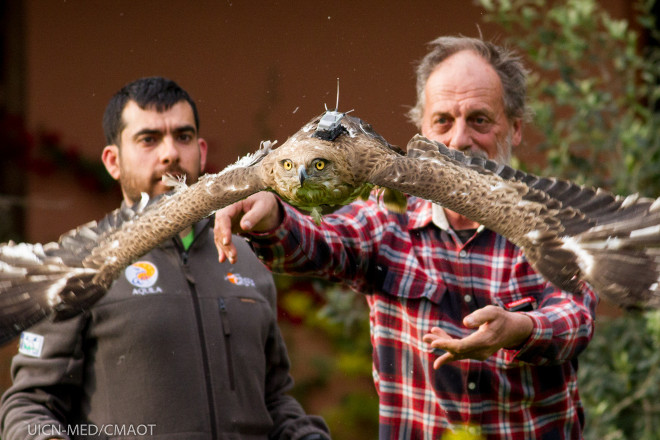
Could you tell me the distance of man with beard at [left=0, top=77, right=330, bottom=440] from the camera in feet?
13.1

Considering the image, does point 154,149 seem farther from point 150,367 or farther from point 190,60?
point 190,60

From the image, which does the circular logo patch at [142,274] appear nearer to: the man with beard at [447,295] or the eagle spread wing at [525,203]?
the man with beard at [447,295]

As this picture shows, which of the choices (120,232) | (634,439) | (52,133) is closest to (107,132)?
(120,232)

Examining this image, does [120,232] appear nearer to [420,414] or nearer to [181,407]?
[181,407]

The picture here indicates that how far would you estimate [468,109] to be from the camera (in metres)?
4.45

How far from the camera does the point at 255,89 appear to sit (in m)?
7.78

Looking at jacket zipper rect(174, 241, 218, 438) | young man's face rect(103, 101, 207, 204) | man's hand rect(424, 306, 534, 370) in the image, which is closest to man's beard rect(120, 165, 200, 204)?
young man's face rect(103, 101, 207, 204)

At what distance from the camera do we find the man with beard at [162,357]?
3994mm

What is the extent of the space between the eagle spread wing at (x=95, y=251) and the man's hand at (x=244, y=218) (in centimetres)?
7

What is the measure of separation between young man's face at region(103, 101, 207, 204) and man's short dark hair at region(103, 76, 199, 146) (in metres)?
0.03

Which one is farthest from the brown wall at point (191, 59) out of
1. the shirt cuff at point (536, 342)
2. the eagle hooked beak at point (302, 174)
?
the shirt cuff at point (536, 342)

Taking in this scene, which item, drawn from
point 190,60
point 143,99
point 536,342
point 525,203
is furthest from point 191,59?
point 536,342

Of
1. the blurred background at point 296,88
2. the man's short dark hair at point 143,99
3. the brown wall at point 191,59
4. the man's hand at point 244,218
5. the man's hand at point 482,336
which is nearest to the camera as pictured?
the man's hand at point 482,336

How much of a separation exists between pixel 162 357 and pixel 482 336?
1.46m
